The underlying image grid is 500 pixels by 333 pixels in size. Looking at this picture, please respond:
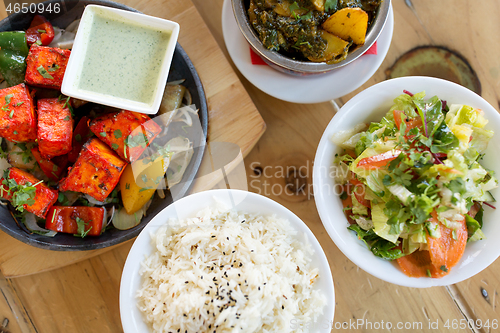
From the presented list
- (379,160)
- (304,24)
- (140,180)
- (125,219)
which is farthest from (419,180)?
(125,219)

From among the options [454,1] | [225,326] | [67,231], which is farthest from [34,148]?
[454,1]

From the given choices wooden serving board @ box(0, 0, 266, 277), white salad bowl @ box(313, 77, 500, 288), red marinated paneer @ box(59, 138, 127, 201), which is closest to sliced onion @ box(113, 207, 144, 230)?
red marinated paneer @ box(59, 138, 127, 201)

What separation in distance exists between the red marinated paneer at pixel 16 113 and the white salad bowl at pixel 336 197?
4.18 feet

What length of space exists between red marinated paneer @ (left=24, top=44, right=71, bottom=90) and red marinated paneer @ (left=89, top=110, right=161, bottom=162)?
252 millimetres

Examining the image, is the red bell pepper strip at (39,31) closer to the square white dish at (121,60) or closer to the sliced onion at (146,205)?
the square white dish at (121,60)

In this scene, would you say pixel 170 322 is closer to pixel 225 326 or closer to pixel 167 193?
pixel 225 326

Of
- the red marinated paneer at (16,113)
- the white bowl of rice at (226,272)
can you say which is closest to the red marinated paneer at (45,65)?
the red marinated paneer at (16,113)

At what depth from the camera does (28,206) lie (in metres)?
1.48

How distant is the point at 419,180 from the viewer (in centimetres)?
131

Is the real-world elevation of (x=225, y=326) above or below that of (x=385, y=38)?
below

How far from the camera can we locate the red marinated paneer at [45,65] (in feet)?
4.80

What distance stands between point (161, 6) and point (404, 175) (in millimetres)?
1442

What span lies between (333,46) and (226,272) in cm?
102

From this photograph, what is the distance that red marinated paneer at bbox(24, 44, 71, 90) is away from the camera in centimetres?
146
